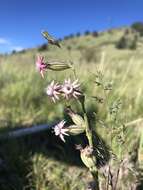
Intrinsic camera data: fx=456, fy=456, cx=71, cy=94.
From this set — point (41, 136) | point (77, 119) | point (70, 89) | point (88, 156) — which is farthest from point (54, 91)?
point (41, 136)

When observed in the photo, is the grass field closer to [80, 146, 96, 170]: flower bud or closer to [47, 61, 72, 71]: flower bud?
[47, 61, 72, 71]: flower bud

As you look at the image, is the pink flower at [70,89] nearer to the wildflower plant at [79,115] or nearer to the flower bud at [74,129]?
the wildflower plant at [79,115]

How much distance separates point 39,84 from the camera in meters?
6.77

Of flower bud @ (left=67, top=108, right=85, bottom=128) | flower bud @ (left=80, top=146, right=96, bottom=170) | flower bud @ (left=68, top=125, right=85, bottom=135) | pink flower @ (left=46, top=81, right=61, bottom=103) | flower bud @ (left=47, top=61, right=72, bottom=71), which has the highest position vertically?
flower bud @ (left=47, top=61, right=72, bottom=71)

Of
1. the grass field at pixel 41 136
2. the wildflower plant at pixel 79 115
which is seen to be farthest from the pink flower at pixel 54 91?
the grass field at pixel 41 136

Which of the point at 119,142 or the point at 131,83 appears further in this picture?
the point at 131,83

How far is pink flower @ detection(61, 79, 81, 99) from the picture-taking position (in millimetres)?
1681

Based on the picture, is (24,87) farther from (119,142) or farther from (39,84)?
(119,142)

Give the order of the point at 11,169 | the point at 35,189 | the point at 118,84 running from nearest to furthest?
the point at 35,189 < the point at 11,169 < the point at 118,84

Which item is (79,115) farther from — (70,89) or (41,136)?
(41,136)

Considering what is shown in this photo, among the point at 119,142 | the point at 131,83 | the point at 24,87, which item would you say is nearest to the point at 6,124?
the point at 24,87

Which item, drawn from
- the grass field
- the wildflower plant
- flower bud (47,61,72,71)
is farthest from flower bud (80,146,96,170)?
flower bud (47,61,72,71)

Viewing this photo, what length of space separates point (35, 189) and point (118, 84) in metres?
3.48

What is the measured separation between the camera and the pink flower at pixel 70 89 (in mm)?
1681
